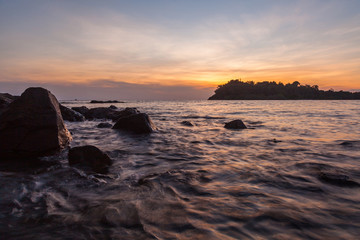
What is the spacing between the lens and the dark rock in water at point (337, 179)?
11.0 ft

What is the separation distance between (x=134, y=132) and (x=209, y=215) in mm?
7304

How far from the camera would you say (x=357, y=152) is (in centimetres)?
537

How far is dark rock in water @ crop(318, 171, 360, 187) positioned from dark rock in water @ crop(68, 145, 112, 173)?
4110mm

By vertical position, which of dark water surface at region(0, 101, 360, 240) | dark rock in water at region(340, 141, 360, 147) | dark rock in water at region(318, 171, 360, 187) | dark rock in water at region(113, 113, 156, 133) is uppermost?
dark rock in water at region(113, 113, 156, 133)

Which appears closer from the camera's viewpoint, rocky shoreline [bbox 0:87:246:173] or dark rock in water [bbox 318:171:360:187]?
→ dark rock in water [bbox 318:171:360:187]

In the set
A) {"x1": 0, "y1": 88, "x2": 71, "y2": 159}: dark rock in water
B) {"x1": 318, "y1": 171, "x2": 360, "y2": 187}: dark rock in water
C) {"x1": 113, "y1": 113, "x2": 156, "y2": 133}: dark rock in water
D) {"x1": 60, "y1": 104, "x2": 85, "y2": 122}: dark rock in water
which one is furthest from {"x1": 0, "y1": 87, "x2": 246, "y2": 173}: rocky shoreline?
{"x1": 60, "y1": 104, "x2": 85, "y2": 122}: dark rock in water

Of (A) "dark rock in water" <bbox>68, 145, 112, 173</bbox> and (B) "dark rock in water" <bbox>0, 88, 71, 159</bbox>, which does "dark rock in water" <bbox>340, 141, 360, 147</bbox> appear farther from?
(B) "dark rock in water" <bbox>0, 88, 71, 159</bbox>

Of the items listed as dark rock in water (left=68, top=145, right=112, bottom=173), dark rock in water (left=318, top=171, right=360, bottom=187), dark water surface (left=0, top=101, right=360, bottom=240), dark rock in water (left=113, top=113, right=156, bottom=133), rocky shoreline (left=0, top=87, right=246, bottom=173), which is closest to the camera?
dark water surface (left=0, top=101, right=360, bottom=240)

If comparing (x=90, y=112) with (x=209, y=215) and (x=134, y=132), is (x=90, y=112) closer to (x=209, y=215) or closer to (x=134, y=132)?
(x=134, y=132)

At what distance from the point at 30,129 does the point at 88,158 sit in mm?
1961

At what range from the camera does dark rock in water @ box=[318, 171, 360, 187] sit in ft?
11.0

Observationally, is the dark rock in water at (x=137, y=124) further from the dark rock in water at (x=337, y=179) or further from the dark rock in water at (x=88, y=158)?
the dark rock in water at (x=337, y=179)

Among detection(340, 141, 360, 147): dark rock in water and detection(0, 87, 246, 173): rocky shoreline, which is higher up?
Answer: detection(0, 87, 246, 173): rocky shoreline

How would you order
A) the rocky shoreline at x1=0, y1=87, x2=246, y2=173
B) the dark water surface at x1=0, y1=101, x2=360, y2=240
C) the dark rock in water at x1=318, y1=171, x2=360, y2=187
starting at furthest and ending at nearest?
the rocky shoreline at x1=0, y1=87, x2=246, y2=173 → the dark rock in water at x1=318, y1=171, x2=360, y2=187 → the dark water surface at x1=0, y1=101, x2=360, y2=240
